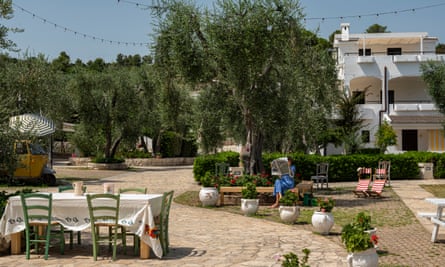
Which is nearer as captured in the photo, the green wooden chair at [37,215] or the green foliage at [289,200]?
the green wooden chair at [37,215]

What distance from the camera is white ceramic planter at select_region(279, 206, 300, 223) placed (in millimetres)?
12828

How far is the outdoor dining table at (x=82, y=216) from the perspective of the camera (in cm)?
862

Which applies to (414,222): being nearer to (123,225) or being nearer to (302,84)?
(123,225)

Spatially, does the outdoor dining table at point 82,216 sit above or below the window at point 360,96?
below

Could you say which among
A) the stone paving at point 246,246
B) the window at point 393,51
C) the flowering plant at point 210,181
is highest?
the window at point 393,51

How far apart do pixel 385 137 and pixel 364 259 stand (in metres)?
28.2

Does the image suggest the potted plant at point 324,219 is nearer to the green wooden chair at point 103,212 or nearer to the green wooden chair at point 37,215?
the green wooden chair at point 103,212

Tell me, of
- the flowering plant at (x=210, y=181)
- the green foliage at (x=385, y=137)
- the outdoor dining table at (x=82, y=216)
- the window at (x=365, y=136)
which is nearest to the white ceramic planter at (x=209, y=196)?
the flowering plant at (x=210, y=181)

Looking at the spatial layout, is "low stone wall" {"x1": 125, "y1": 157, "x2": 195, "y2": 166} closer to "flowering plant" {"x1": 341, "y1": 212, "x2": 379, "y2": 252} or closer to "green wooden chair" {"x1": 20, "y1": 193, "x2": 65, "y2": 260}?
"green wooden chair" {"x1": 20, "y1": 193, "x2": 65, "y2": 260}

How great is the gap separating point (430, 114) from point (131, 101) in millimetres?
20023

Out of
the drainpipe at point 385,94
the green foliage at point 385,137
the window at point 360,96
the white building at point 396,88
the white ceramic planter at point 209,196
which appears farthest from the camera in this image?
the drainpipe at point 385,94

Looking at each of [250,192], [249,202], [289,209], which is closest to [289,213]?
[289,209]

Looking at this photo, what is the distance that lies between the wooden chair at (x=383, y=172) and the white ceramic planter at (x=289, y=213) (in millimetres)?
10870

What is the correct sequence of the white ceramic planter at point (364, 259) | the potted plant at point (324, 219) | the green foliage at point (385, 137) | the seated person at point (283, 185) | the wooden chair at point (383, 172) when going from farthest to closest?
the green foliage at point (385, 137) < the wooden chair at point (383, 172) < the seated person at point (283, 185) < the potted plant at point (324, 219) < the white ceramic planter at point (364, 259)
